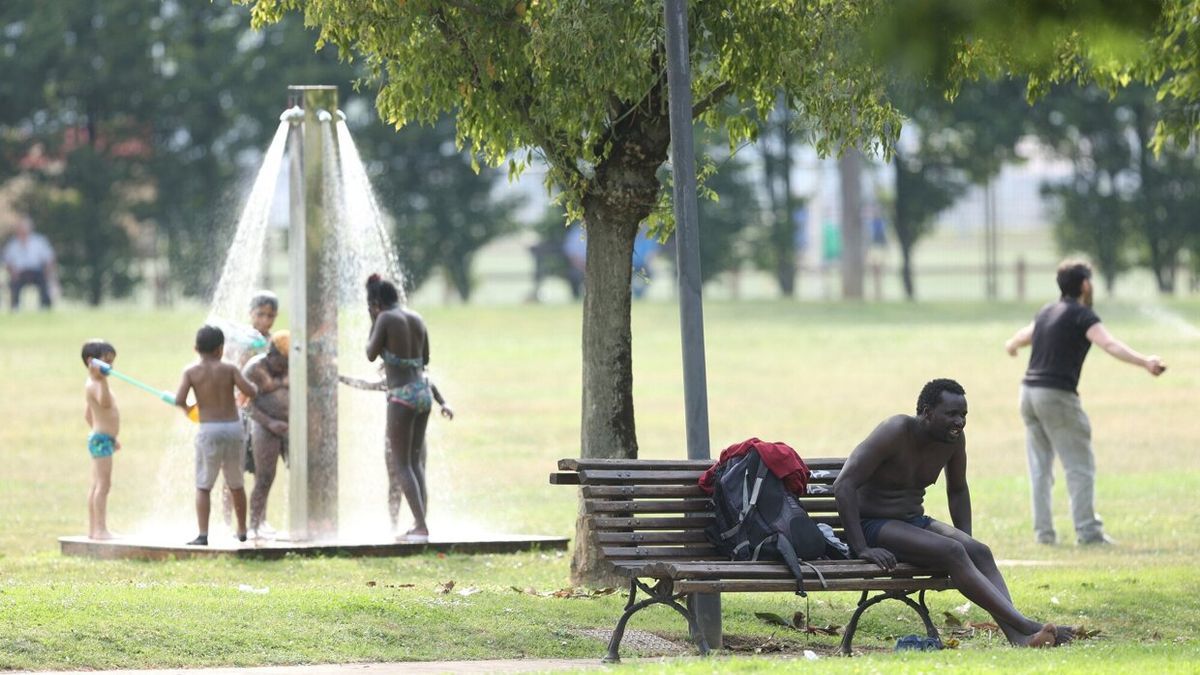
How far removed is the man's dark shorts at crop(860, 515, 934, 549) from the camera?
9984 mm

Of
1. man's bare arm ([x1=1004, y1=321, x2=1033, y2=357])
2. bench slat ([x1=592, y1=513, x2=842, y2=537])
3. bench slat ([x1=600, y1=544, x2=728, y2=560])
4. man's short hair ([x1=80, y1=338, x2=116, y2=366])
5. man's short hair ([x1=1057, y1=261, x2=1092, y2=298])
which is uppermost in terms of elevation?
man's short hair ([x1=1057, y1=261, x2=1092, y2=298])

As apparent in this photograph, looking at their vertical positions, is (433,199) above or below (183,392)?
above

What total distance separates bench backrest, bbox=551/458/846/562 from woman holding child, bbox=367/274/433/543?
13.3 ft

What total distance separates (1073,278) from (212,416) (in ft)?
19.1

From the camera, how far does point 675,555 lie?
986cm

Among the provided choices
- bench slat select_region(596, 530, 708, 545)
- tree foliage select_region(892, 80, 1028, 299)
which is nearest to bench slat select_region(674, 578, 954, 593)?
bench slat select_region(596, 530, 708, 545)

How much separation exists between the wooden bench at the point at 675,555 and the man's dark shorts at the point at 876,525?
185 mm

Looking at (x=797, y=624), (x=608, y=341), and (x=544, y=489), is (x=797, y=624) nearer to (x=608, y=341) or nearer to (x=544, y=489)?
(x=608, y=341)

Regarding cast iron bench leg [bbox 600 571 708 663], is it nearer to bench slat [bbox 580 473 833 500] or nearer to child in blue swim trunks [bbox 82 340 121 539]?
bench slat [bbox 580 473 833 500]

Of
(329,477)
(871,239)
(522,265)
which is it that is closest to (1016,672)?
(329,477)

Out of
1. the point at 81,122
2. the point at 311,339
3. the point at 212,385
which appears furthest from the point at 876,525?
the point at 81,122

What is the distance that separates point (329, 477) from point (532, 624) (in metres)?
4.11

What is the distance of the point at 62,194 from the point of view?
44.4 metres

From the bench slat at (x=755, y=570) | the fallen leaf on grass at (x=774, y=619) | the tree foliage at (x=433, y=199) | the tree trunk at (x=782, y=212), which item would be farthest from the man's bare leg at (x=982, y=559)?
the tree trunk at (x=782, y=212)
